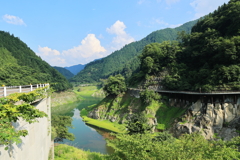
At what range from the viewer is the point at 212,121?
42.2m

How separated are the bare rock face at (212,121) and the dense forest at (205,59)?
16.2ft

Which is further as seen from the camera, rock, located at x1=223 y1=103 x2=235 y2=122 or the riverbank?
the riverbank

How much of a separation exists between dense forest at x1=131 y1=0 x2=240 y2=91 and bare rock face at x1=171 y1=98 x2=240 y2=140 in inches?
195

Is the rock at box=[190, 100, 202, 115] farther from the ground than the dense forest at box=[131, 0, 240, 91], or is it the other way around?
the dense forest at box=[131, 0, 240, 91]

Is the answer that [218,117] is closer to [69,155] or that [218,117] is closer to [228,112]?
[228,112]

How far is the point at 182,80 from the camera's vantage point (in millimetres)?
53594

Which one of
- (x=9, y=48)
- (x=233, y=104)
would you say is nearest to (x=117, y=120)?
(x=233, y=104)

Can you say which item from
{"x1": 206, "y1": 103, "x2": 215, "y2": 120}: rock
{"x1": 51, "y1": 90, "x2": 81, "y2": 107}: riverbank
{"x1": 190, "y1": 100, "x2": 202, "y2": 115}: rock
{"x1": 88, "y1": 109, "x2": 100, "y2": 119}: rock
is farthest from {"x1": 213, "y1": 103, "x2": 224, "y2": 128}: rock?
{"x1": 51, "y1": 90, "x2": 81, "y2": 107}: riverbank

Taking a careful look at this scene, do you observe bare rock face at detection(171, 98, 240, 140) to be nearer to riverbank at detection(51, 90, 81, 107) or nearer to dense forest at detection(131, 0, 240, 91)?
dense forest at detection(131, 0, 240, 91)

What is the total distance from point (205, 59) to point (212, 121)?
21.7 meters

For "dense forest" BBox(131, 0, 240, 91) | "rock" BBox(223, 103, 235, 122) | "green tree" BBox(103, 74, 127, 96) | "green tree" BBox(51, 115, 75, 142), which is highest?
"dense forest" BBox(131, 0, 240, 91)

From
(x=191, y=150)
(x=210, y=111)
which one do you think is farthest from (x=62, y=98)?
(x=191, y=150)

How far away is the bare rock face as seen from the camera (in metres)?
40.8

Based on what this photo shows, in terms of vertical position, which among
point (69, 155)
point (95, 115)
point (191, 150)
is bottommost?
point (95, 115)
